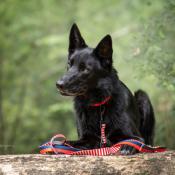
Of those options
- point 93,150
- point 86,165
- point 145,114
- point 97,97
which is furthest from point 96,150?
point 145,114

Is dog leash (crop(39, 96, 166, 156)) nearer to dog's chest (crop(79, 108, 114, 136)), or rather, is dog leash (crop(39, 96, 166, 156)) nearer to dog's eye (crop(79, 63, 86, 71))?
dog's chest (crop(79, 108, 114, 136))

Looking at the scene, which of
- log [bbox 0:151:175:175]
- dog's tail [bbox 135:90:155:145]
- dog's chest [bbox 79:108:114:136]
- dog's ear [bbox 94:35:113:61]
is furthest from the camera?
dog's tail [bbox 135:90:155:145]

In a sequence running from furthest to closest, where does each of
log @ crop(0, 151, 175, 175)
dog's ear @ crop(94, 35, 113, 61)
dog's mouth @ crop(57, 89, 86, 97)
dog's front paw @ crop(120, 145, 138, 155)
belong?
dog's ear @ crop(94, 35, 113, 61) → dog's mouth @ crop(57, 89, 86, 97) → dog's front paw @ crop(120, 145, 138, 155) → log @ crop(0, 151, 175, 175)

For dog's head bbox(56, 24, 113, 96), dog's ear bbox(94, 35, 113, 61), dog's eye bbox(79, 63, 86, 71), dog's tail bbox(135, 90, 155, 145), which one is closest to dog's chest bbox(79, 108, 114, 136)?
dog's head bbox(56, 24, 113, 96)

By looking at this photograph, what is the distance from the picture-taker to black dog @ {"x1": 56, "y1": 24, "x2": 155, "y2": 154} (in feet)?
15.3

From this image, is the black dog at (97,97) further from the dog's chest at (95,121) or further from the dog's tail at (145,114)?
the dog's tail at (145,114)

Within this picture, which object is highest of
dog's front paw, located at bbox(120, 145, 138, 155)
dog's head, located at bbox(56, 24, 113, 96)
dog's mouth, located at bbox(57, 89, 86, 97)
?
Result: dog's head, located at bbox(56, 24, 113, 96)

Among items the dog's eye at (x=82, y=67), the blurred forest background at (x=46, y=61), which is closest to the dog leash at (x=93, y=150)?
the dog's eye at (x=82, y=67)

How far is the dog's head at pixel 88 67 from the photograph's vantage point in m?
4.56

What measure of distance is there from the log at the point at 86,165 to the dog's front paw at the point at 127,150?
9cm

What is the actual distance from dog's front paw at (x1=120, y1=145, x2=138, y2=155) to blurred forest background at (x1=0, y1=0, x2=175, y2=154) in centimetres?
360

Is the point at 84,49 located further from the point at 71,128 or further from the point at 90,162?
the point at 71,128

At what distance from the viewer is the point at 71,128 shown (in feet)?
41.4

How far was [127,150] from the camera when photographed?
164 inches
